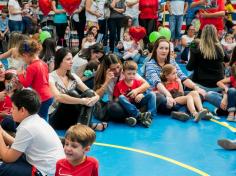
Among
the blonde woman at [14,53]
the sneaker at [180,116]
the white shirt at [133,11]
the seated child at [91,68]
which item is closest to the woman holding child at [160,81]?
the sneaker at [180,116]

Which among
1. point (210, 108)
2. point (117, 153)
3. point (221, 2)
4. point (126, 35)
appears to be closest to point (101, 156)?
point (117, 153)

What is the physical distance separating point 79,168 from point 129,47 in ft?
23.5

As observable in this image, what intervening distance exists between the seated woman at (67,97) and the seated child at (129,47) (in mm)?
4305

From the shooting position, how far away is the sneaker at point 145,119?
19.4ft

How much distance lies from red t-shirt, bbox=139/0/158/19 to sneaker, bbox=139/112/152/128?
512 cm

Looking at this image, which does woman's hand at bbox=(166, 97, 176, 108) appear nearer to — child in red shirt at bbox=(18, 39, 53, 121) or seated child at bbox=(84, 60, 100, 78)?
seated child at bbox=(84, 60, 100, 78)

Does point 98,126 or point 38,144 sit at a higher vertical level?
point 38,144

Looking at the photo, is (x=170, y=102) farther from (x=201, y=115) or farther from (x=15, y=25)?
(x=15, y=25)

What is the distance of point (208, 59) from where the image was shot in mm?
6820

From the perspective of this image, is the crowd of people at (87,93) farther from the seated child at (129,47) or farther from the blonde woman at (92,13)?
the blonde woman at (92,13)

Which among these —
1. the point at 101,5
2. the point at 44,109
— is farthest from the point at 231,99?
the point at 101,5

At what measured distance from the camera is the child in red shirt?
4882 millimetres

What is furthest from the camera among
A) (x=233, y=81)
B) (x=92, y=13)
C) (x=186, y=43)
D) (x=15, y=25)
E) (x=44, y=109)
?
(x=15, y=25)

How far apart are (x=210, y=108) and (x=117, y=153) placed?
246cm
